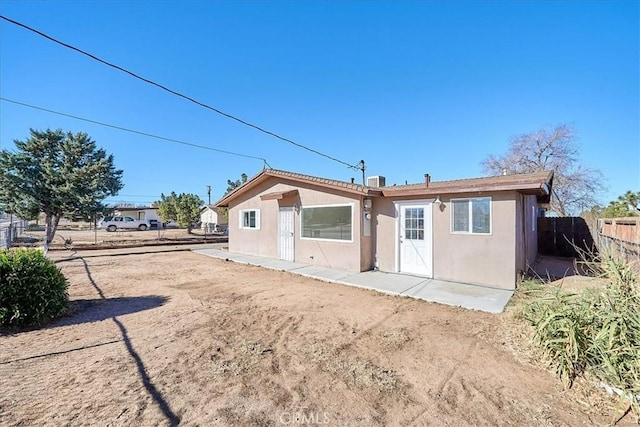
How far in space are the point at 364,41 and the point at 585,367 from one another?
1122cm

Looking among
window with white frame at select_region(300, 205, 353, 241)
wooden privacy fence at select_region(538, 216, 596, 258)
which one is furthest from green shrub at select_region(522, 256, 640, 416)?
wooden privacy fence at select_region(538, 216, 596, 258)

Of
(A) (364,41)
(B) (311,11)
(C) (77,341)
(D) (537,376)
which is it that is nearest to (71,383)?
(C) (77,341)

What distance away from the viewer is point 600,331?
9.87 feet

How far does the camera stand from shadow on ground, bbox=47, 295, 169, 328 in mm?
4905

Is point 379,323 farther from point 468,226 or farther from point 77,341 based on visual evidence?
point 77,341

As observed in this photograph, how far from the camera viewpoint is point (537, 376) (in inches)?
127

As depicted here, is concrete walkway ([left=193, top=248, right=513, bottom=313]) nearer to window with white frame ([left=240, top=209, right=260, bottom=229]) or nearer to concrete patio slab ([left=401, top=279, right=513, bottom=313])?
concrete patio slab ([left=401, top=279, right=513, bottom=313])

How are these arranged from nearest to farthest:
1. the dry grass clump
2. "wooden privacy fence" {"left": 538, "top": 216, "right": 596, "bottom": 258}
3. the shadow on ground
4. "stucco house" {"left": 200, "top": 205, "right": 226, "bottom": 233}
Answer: the dry grass clump
the shadow on ground
"wooden privacy fence" {"left": 538, "top": 216, "right": 596, "bottom": 258}
"stucco house" {"left": 200, "top": 205, "right": 226, "bottom": 233}

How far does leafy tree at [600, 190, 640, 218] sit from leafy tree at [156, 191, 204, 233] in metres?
30.1

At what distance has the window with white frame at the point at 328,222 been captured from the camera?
29.7ft

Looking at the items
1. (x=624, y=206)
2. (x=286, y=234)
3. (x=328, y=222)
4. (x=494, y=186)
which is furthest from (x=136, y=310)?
(x=624, y=206)

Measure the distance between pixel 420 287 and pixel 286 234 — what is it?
579 centimetres

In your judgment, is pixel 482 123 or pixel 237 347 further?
pixel 482 123

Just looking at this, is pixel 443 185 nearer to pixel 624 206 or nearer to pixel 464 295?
pixel 464 295
